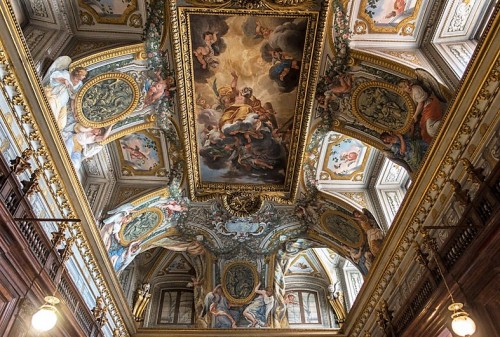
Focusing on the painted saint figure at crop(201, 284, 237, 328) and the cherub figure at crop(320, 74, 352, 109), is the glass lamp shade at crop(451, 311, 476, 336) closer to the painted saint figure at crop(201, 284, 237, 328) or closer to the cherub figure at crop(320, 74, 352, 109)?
the cherub figure at crop(320, 74, 352, 109)

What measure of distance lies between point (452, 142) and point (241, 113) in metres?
5.81

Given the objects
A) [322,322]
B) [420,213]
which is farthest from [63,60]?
[322,322]

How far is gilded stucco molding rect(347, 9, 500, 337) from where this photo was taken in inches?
267

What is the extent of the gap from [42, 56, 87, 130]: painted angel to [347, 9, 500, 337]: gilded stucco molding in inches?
305

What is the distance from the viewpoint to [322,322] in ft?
55.5

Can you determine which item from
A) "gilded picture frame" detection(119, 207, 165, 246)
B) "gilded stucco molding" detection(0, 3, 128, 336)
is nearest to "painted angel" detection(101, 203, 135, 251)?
"gilded picture frame" detection(119, 207, 165, 246)

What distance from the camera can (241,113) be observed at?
11.8m

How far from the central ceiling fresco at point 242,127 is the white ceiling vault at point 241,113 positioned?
39mm

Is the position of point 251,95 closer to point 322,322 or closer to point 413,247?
point 413,247

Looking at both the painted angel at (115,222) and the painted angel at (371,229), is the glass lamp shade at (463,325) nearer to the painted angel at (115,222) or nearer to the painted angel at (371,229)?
the painted angel at (371,229)

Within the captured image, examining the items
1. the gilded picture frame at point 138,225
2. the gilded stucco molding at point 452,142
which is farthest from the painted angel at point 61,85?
the gilded stucco molding at point 452,142

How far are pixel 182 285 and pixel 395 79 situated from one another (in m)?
13.0

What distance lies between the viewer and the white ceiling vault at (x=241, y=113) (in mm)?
9211

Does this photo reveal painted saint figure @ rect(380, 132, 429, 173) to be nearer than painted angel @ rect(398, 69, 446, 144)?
No
